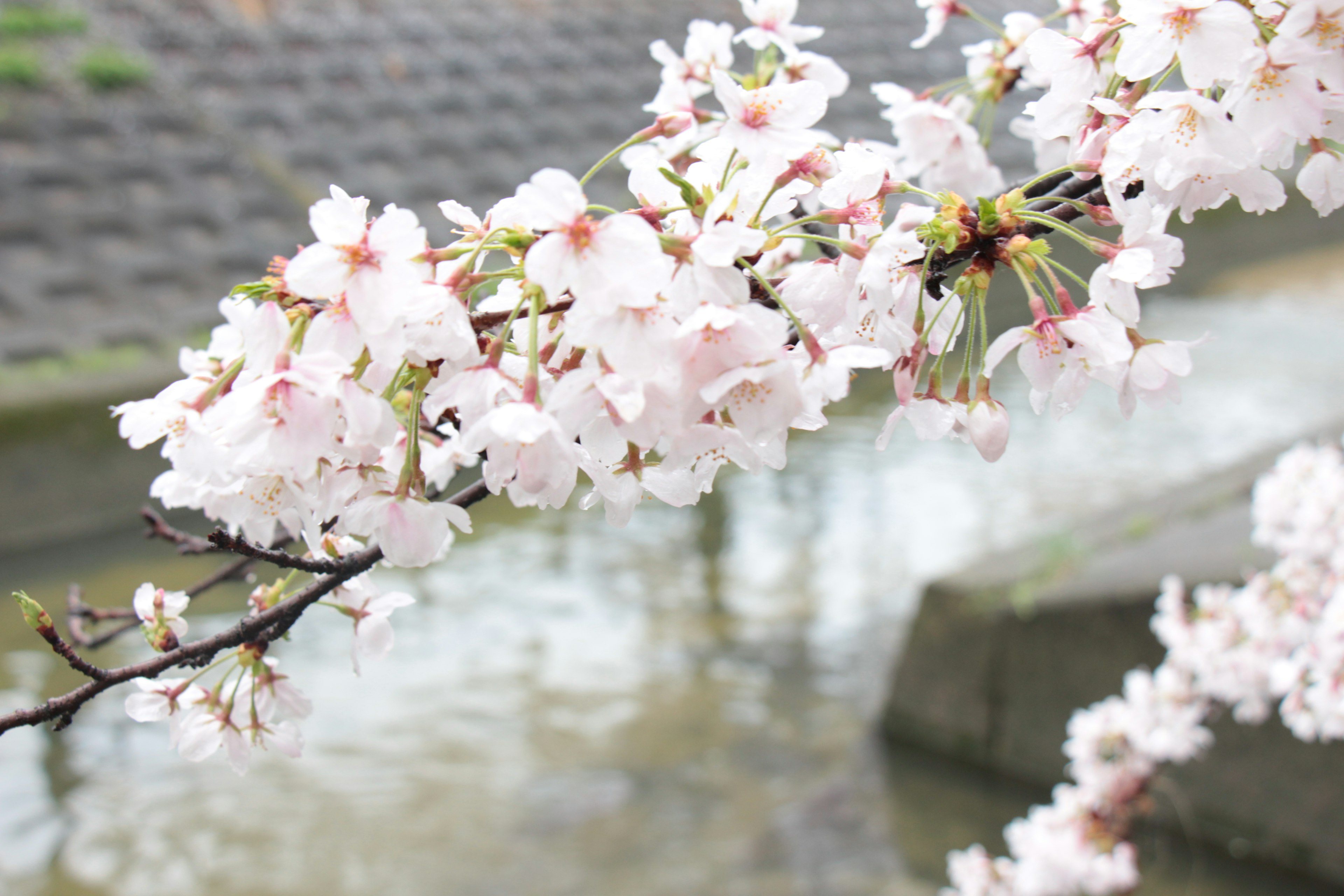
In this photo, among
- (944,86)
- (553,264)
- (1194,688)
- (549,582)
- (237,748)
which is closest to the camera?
(553,264)

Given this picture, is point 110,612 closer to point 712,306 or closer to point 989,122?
point 712,306

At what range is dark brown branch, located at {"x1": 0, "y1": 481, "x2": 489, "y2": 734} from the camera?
19.0 inches

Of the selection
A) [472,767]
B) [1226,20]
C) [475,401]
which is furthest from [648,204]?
[472,767]

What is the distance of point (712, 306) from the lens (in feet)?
1.25

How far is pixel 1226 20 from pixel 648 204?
239 mm

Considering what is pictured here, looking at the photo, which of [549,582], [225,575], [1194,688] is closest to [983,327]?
[225,575]

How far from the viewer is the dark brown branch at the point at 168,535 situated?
0.70m

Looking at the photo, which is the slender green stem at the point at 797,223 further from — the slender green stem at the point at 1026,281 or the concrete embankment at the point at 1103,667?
the concrete embankment at the point at 1103,667

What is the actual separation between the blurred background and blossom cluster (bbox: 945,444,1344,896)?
11.8 inches

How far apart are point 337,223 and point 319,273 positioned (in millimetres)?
22

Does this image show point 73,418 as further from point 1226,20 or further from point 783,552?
point 1226,20

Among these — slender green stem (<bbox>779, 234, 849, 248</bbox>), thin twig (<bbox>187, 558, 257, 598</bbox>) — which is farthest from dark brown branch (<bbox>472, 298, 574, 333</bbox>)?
thin twig (<bbox>187, 558, 257, 598</bbox>)

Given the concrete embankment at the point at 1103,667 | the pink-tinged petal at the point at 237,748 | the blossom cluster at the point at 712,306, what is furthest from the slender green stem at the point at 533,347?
the concrete embankment at the point at 1103,667

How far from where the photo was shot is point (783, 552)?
10.5 ft
